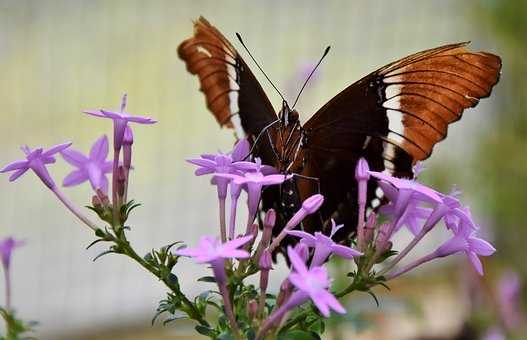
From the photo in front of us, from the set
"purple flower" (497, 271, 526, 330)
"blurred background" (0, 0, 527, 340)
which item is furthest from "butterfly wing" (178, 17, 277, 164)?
"blurred background" (0, 0, 527, 340)

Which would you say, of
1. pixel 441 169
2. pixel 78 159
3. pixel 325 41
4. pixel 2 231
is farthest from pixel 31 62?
pixel 78 159

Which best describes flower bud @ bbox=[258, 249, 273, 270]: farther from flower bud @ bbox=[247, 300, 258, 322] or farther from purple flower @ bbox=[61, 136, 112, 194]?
purple flower @ bbox=[61, 136, 112, 194]

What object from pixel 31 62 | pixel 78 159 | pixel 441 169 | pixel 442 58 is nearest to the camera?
pixel 442 58

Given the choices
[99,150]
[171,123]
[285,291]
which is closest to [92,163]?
[99,150]

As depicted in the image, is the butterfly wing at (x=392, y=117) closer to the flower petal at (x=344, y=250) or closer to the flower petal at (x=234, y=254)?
the flower petal at (x=344, y=250)

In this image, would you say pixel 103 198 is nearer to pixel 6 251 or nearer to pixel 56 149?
pixel 56 149

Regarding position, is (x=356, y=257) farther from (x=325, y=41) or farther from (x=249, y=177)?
(x=325, y=41)
